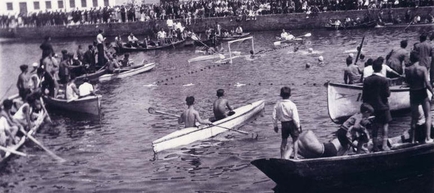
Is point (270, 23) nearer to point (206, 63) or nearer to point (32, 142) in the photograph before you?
point (206, 63)

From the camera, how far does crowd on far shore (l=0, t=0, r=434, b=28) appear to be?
5825 cm

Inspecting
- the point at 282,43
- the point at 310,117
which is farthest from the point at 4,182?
the point at 282,43

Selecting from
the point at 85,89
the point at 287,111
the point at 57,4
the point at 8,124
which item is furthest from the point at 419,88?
the point at 57,4

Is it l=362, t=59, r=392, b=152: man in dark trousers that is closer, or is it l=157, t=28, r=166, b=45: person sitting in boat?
l=362, t=59, r=392, b=152: man in dark trousers

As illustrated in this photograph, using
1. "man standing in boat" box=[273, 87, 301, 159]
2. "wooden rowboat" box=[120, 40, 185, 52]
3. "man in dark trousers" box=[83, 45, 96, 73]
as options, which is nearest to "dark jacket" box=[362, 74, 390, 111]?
"man standing in boat" box=[273, 87, 301, 159]

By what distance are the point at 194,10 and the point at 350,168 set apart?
51781 mm

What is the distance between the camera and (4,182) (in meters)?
17.1

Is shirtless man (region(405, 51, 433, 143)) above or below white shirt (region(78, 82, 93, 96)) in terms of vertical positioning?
above

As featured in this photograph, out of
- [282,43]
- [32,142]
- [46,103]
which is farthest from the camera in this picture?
[282,43]

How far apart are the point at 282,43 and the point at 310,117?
26.4 meters

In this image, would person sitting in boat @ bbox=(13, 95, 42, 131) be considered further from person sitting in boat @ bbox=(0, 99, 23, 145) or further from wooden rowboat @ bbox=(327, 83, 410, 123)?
wooden rowboat @ bbox=(327, 83, 410, 123)

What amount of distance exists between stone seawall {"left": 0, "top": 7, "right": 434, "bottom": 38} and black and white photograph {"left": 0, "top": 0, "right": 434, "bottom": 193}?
19.3 feet

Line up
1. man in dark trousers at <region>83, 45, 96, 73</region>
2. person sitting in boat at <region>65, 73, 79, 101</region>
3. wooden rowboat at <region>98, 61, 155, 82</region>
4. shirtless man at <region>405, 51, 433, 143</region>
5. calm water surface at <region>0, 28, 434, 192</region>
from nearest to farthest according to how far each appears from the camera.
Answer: shirtless man at <region>405, 51, 433, 143</region>
calm water surface at <region>0, 28, 434, 192</region>
person sitting in boat at <region>65, 73, 79, 101</region>
wooden rowboat at <region>98, 61, 155, 82</region>
man in dark trousers at <region>83, 45, 96, 73</region>

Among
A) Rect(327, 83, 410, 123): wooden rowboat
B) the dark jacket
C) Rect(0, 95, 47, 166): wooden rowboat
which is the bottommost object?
Rect(0, 95, 47, 166): wooden rowboat
